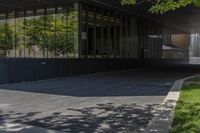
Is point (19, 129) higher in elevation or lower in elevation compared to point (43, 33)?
lower

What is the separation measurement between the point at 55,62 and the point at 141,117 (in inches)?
562

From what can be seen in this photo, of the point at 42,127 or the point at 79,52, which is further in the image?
the point at 79,52

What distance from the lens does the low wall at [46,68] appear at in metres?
20.3

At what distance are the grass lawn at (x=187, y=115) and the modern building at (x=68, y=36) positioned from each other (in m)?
10.5

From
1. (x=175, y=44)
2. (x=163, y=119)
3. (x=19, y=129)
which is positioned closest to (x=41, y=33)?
(x=19, y=129)

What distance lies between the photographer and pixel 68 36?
28016 mm

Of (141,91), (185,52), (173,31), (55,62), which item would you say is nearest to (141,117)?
(141,91)

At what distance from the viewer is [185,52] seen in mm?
63375

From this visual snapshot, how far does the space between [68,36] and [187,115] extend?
62.0 feet

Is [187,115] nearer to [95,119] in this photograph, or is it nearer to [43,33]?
[95,119]

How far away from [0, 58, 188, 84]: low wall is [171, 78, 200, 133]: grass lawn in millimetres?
9702

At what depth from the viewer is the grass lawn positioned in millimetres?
8367

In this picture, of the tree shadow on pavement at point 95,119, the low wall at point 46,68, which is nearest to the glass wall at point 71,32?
the low wall at point 46,68

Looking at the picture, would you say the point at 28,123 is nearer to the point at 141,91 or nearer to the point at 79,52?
the point at 141,91
